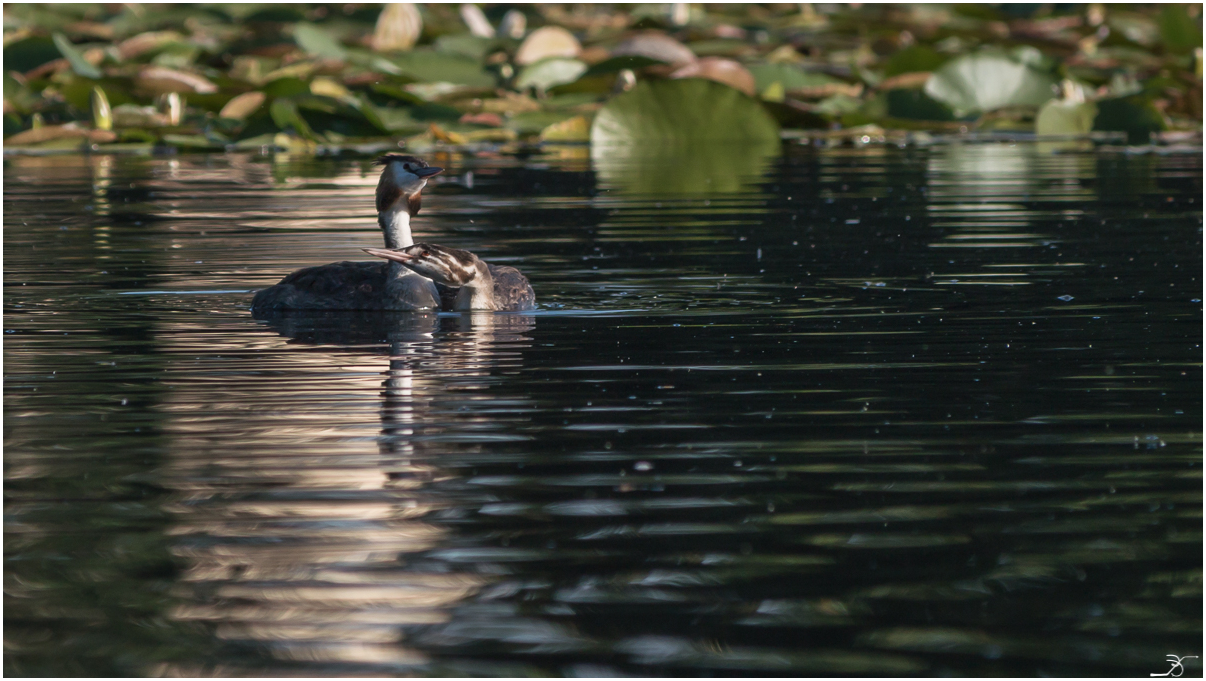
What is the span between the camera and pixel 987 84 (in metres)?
24.0

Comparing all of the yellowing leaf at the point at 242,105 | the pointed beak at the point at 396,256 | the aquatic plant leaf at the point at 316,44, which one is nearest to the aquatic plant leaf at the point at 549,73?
the aquatic plant leaf at the point at 316,44

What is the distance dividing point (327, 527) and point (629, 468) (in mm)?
1174

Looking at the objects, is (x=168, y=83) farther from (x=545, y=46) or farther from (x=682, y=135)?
(x=682, y=135)

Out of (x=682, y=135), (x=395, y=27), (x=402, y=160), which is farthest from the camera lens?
(x=395, y=27)

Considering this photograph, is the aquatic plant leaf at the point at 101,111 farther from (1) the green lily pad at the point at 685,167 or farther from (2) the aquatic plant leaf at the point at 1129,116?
(2) the aquatic plant leaf at the point at 1129,116

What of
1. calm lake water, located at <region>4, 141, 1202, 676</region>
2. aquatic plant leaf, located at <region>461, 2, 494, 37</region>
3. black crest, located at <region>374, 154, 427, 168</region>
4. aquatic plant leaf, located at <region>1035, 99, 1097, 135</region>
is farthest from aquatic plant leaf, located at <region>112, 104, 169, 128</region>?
black crest, located at <region>374, 154, 427, 168</region>

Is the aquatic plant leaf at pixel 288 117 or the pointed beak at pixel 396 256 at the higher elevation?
the aquatic plant leaf at pixel 288 117

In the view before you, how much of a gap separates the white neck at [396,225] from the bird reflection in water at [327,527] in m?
2.87

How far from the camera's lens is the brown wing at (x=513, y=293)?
1044 centimetres

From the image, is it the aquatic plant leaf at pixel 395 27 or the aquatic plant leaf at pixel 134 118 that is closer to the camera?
the aquatic plant leaf at pixel 134 118

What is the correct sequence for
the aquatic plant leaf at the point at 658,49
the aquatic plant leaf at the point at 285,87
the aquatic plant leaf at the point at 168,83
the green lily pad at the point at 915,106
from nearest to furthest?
the aquatic plant leaf at the point at 285,87, the aquatic plant leaf at the point at 168,83, the green lily pad at the point at 915,106, the aquatic plant leaf at the point at 658,49

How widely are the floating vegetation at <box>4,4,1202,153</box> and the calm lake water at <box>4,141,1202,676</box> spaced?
867cm

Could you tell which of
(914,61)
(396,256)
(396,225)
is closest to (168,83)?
(914,61)

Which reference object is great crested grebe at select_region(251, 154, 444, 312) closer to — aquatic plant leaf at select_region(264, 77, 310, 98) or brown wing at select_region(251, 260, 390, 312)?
brown wing at select_region(251, 260, 390, 312)
